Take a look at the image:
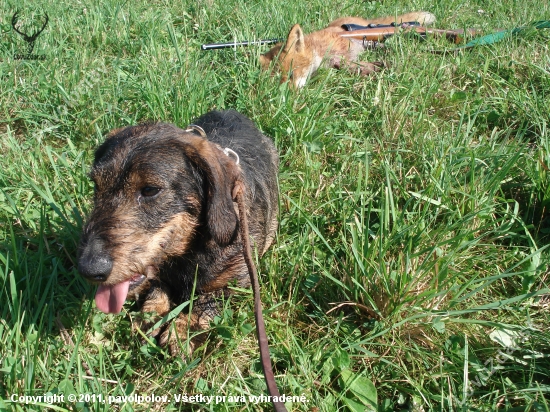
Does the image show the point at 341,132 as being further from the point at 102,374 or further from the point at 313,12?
the point at 313,12

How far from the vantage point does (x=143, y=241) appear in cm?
225

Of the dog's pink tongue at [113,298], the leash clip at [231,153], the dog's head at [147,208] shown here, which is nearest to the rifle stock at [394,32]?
the leash clip at [231,153]

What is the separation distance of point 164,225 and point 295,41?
4088 millimetres

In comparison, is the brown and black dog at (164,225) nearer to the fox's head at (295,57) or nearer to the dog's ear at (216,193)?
the dog's ear at (216,193)

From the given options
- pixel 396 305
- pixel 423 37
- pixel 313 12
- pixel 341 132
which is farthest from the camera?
pixel 313 12

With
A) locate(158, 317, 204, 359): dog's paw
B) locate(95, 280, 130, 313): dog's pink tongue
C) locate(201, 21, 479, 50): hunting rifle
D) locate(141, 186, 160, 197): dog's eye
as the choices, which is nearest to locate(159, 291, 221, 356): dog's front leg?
locate(158, 317, 204, 359): dog's paw

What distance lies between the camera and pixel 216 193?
241 centimetres

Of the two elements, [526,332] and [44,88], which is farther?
[44,88]

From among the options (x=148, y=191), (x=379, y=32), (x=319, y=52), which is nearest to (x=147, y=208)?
(x=148, y=191)

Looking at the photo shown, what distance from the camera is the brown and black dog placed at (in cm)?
220

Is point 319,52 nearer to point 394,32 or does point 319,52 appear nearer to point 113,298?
point 394,32

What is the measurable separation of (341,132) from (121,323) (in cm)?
261

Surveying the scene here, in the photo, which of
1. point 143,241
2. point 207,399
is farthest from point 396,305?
point 143,241

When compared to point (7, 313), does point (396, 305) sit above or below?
below
